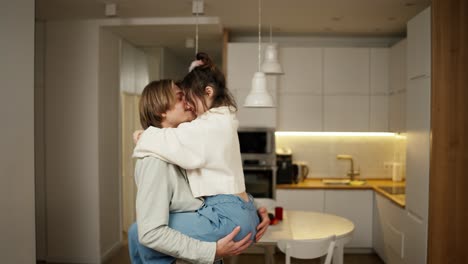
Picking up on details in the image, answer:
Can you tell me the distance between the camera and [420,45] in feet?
11.9

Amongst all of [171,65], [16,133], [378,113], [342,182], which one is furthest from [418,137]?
[171,65]

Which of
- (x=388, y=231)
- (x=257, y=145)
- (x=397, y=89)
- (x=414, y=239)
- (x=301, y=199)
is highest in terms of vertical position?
(x=397, y=89)

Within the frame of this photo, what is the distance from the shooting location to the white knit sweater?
4.87ft

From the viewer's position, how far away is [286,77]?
17.3 ft

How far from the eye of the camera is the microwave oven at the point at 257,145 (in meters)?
5.05

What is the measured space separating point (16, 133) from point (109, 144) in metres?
2.25

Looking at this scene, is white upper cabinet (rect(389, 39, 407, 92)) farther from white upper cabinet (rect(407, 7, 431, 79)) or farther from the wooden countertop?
the wooden countertop

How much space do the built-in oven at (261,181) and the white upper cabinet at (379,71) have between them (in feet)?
5.20

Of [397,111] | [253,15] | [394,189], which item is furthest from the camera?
[397,111]

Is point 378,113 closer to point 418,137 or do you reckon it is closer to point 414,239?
point 418,137

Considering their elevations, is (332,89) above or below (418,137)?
above

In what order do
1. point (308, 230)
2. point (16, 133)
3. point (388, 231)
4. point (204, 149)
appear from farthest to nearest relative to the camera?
point (388, 231) → point (308, 230) → point (16, 133) → point (204, 149)

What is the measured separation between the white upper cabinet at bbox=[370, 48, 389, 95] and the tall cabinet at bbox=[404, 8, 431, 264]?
135cm

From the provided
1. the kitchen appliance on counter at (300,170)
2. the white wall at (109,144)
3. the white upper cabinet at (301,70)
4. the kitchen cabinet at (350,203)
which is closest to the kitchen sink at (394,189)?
the kitchen cabinet at (350,203)
